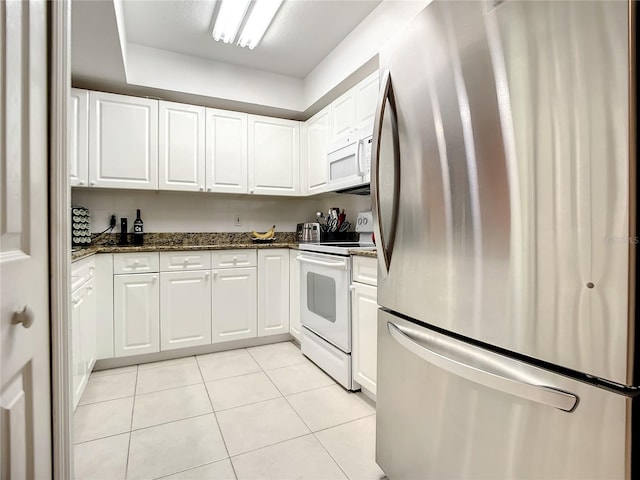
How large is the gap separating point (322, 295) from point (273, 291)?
0.75m

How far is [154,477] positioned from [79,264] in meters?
1.13

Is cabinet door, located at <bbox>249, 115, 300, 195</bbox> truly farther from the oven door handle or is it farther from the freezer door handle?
the freezer door handle

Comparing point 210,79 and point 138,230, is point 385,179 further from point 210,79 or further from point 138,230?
point 138,230

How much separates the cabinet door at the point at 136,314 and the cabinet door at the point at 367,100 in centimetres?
192

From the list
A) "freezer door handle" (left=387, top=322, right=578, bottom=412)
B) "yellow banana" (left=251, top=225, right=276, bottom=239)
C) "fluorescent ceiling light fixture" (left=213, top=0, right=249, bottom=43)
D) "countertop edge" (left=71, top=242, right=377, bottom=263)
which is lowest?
"freezer door handle" (left=387, top=322, right=578, bottom=412)

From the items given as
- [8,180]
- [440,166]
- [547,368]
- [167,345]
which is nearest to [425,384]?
[547,368]

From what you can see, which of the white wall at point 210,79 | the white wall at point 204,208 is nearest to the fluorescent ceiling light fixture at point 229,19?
the white wall at point 210,79

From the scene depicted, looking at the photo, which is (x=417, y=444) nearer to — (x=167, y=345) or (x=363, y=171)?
(x=363, y=171)

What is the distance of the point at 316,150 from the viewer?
3.11 m

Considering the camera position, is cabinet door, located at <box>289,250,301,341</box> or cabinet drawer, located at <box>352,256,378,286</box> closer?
cabinet drawer, located at <box>352,256,378,286</box>

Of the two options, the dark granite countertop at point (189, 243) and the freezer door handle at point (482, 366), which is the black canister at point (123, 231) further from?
the freezer door handle at point (482, 366)

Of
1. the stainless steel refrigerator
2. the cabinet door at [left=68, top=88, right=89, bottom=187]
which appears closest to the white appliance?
the stainless steel refrigerator

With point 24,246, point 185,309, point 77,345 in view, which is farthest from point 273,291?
point 24,246

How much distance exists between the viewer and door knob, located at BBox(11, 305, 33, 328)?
56 cm
